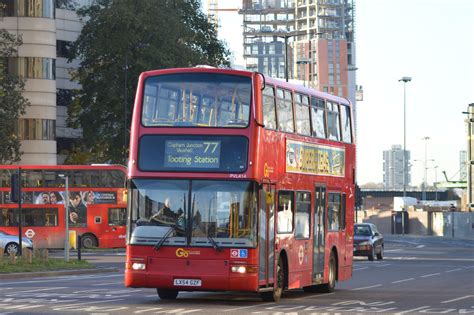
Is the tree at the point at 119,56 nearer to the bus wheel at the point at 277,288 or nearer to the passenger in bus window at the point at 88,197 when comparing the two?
the passenger in bus window at the point at 88,197

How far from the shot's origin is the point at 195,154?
26.9 m

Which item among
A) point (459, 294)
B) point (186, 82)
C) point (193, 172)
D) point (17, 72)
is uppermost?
point (17, 72)

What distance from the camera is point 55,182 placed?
69.5 m

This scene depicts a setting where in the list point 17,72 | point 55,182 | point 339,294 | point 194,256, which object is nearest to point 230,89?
point 194,256

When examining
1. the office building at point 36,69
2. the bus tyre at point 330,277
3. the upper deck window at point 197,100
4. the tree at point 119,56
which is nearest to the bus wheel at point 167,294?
the upper deck window at point 197,100

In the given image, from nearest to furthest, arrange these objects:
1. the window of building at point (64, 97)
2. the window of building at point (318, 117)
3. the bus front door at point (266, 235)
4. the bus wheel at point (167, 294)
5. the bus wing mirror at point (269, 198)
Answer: the bus front door at point (266, 235), the bus wing mirror at point (269, 198), the bus wheel at point (167, 294), the window of building at point (318, 117), the window of building at point (64, 97)

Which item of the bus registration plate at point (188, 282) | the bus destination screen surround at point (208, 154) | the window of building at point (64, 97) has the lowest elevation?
the bus registration plate at point (188, 282)

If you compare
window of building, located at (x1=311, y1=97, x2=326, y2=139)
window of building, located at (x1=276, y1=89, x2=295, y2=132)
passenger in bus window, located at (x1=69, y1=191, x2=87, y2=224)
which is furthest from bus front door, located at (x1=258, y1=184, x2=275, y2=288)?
passenger in bus window, located at (x1=69, y1=191, x2=87, y2=224)

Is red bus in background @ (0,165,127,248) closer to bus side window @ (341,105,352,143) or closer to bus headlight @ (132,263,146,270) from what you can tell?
bus side window @ (341,105,352,143)

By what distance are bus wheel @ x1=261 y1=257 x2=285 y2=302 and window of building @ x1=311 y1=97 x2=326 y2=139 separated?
369 centimetres

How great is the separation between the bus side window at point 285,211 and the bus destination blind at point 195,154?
2311 millimetres

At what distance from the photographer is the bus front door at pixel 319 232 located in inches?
1240

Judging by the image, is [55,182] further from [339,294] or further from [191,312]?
[191,312]

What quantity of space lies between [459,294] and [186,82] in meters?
9.15
